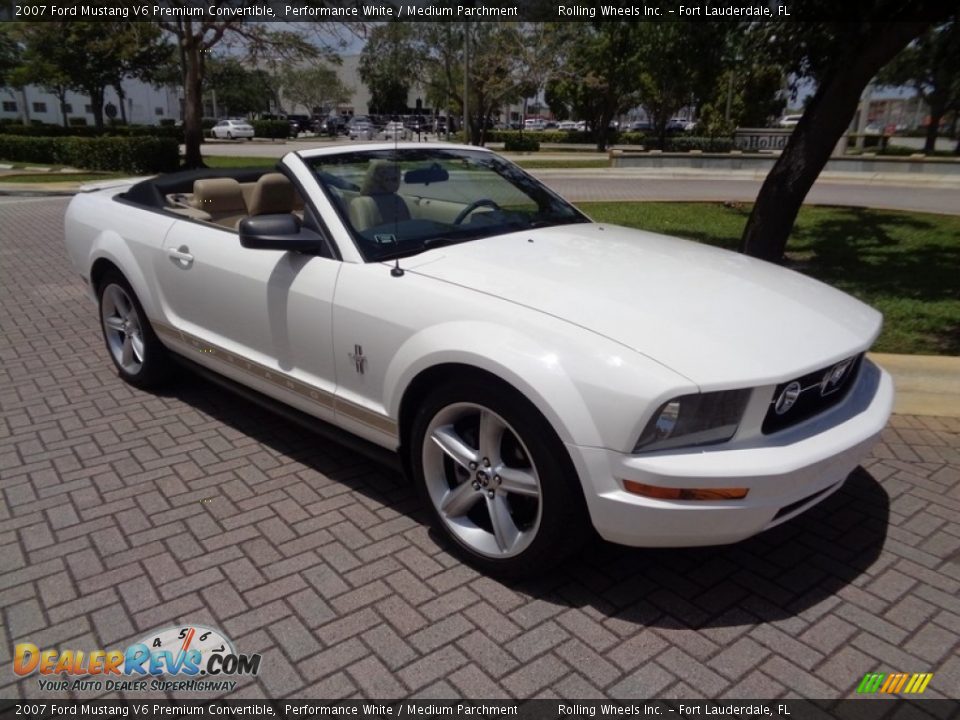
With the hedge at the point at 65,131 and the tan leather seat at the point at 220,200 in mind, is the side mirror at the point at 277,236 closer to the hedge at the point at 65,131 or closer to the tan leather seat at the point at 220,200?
the tan leather seat at the point at 220,200

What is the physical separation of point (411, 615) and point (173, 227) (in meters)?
2.76

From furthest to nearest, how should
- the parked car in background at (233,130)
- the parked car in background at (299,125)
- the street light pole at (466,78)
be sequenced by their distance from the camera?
the parked car in background at (299,125)
the parked car in background at (233,130)
the street light pole at (466,78)

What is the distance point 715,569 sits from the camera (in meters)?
3.13

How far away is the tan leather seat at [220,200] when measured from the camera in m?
4.80

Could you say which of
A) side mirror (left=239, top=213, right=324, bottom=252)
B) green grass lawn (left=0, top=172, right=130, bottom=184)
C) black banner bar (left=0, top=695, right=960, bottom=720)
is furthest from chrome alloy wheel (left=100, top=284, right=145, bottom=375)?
green grass lawn (left=0, top=172, right=130, bottom=184)

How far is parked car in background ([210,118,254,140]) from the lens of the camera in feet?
171

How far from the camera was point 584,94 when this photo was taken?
4612cm

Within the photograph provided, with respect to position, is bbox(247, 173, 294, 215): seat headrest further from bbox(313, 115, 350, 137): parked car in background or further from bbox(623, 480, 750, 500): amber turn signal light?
bbox(313, 115, 350, 137): parked car in background

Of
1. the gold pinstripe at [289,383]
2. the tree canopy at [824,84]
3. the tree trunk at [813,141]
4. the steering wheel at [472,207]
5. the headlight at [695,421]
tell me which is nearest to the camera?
the headlight at [695,421]

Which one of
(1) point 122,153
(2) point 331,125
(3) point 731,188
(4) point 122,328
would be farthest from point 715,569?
(2) point 331,125

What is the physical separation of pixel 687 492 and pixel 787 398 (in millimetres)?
546

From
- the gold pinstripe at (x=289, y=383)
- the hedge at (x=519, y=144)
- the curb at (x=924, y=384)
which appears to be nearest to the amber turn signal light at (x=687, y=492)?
the gold pinstripe at (x=289, y=383)

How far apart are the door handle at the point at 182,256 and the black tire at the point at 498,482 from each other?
71.7 inches

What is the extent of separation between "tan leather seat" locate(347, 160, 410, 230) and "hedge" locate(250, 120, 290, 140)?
5493cm
